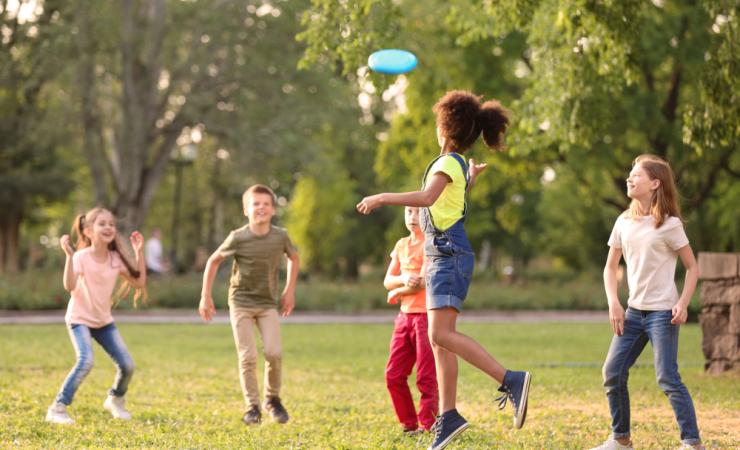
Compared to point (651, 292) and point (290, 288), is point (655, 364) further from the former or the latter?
point (290, 288)

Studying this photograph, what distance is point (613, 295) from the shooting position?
243 inches

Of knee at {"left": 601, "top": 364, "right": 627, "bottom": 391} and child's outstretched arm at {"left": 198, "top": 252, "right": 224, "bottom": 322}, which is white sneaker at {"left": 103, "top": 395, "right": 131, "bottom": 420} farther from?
knee at {"left": 601, "top": 364, "right": 627, "bottom": 391}

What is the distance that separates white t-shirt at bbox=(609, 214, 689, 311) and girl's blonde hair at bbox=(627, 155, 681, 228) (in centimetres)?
4

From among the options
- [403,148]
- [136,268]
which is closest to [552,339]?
[136,268]

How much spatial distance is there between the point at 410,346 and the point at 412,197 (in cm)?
183

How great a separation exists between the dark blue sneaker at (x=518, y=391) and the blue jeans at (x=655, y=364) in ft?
1.96

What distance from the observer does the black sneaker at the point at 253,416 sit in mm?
→ 7773

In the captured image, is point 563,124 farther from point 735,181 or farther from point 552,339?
point 735,181

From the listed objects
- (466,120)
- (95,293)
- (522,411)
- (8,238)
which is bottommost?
(522,411)

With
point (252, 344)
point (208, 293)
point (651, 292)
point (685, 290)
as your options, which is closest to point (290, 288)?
point (252, 344)

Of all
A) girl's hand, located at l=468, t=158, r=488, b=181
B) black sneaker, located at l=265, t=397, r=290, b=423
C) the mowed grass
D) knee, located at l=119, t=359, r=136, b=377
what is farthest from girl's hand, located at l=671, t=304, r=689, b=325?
knee, located at l=119, t=359, r=136, b=377

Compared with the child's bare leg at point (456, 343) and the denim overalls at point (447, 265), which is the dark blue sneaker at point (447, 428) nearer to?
the child's bare leg at point (456, 343)

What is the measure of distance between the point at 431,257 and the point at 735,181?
2558cm

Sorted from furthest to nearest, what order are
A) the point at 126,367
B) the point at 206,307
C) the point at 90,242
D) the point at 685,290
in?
the point at 90,242, the point at 126,367, the point at 206,307, the point at 685,290
